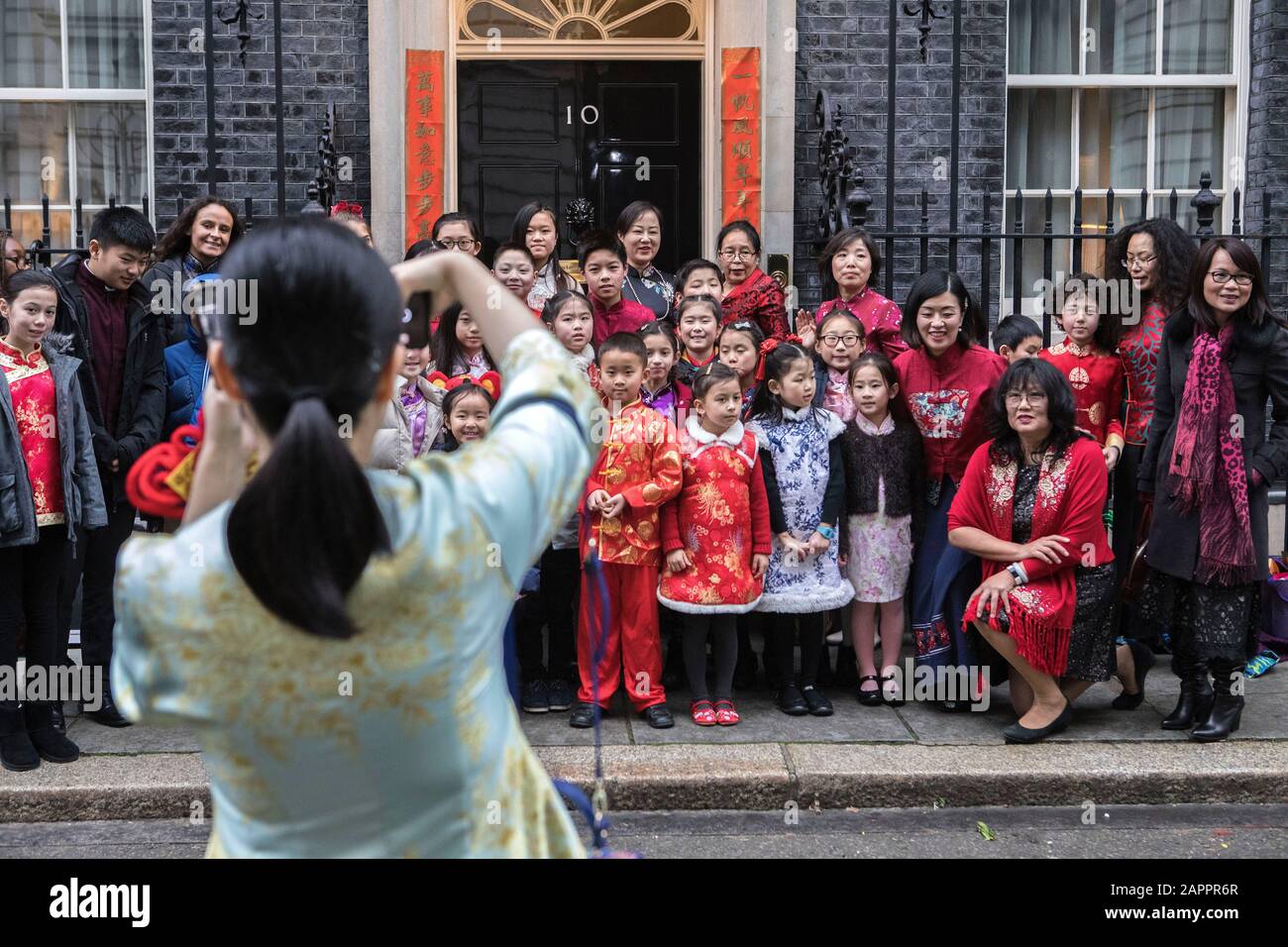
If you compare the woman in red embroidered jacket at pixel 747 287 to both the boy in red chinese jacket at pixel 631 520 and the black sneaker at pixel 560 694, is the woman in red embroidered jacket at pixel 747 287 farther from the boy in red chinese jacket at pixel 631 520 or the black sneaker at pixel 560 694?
the black sneaker at pixel 560 694

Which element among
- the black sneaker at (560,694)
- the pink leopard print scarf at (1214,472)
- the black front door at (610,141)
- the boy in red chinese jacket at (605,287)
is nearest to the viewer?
the pink leopard print scarf at (1214,472)

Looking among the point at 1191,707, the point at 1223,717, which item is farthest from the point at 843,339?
the point at 1223,717

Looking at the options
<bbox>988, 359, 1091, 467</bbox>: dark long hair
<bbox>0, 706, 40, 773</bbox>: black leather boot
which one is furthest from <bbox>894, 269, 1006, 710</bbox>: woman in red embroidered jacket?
<bbox>0, 706, 40, 773</bbox>: black leather boot

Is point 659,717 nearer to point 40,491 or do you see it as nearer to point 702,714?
point 702,714

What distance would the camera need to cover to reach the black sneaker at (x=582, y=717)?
5875 mm

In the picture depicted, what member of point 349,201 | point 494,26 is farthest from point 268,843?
point 494,26

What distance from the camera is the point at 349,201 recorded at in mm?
9523

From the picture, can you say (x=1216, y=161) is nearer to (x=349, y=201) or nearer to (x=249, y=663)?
(x=349, y=201)

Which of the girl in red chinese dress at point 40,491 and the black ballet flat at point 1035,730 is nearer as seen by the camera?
the girl in red chinese dress at point 40,491

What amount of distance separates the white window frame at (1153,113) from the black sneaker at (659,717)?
5146 mm

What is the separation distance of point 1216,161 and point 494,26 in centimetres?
534

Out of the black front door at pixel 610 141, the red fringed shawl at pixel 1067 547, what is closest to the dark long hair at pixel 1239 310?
the red fringed shawl at pixel 1067 547

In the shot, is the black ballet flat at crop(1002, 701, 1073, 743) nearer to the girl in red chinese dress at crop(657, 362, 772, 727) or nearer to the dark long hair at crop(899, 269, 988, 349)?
the girl in red chinese dress at crop(657, 362, 772, 727)

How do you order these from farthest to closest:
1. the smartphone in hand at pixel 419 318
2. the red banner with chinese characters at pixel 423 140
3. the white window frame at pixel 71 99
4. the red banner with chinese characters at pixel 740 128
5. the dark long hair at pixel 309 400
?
the white window frame at pixel 71 99
the red banner with chinese characters at pixel 740 128
the red banner with chinese characters at pixel 423 140
the smartphone in hand at pixel 419 318
the dark long hair at pixel 309 400
